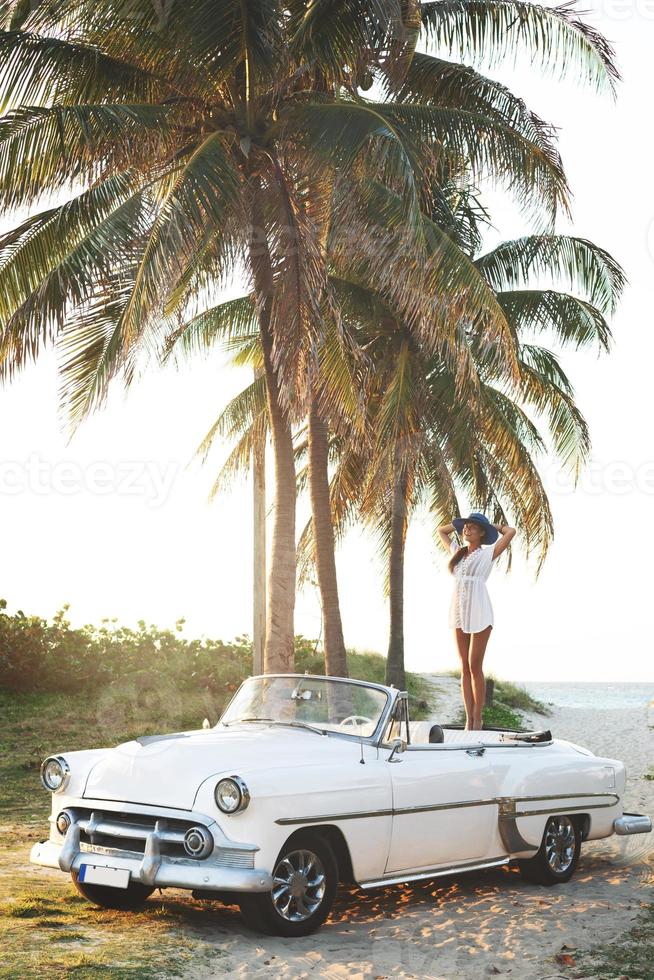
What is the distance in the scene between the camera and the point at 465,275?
41.5ft

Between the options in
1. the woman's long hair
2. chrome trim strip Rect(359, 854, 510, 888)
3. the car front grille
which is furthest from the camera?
the woman's long hair

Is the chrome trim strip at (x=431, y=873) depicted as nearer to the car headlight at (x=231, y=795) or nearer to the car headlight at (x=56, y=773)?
the car headlight at (x=231, y=795)

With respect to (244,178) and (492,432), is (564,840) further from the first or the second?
(492,432)

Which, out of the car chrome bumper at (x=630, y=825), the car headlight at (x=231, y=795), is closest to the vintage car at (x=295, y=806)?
the car headlight at (x=231, y=795)

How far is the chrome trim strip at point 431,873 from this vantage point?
278 inches

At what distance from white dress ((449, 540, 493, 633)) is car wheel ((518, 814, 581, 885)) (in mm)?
2441

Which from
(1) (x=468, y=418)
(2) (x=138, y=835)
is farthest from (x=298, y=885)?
(1) (x=468, y=418)

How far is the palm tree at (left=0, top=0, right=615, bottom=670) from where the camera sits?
1190 centimetres

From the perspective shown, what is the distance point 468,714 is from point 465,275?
5.02 m

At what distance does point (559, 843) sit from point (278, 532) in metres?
5.98

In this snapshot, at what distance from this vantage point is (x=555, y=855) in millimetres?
8805

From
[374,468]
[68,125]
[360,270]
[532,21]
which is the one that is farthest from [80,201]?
[374,468]

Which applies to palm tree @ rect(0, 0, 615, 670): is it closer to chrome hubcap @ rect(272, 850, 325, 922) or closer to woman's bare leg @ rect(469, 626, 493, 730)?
woman's bare leg @ rect(469, 626, 493, 730)

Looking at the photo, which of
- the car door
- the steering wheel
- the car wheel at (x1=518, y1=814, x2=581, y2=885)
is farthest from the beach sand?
the steering wheel
